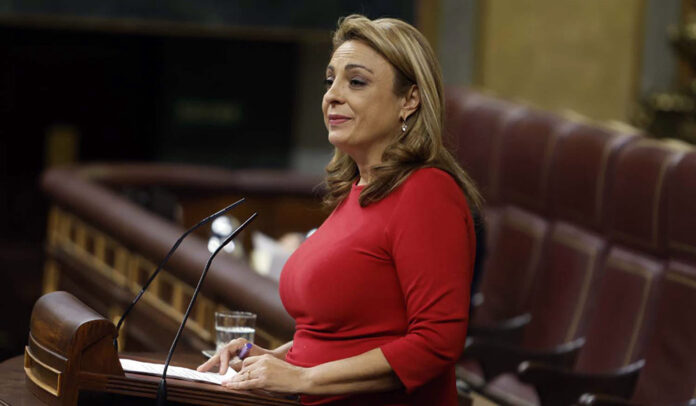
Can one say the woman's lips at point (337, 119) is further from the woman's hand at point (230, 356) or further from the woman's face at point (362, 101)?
the woman's hand at point (230, 356)

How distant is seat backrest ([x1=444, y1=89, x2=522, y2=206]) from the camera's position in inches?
148

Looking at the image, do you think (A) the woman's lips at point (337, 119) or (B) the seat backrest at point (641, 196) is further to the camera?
(B) the seat backrest at point (641, 196)

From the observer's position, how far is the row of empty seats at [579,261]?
2629mm

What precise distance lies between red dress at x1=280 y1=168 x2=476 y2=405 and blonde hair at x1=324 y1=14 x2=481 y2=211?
0.03 meters

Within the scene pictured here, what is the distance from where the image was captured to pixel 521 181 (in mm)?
3549

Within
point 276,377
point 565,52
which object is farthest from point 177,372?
point 565,52

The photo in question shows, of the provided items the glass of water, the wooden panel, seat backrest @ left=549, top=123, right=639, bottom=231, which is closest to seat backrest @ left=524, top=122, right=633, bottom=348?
seat backrest @ left=549, top=123, right=639, bottom=231

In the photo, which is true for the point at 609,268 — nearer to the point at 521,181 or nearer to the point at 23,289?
the point at 521,181

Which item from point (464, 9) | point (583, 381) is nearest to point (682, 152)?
point (583, 381)

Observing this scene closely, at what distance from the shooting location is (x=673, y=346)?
2.59m

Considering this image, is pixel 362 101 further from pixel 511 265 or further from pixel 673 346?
pixel 511 265

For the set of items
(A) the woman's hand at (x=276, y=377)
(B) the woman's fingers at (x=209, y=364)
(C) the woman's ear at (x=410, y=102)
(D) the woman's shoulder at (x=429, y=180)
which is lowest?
(B) the woman's fingers at (x=209, y=364)

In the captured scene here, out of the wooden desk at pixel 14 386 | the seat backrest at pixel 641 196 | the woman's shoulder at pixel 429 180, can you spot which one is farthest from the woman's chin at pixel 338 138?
the seat backrest at pixel 641 196

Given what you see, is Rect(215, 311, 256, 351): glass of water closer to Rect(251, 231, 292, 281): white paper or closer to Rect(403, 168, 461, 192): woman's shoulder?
Rect(403, 168, 461, 192): woman's shoulder
